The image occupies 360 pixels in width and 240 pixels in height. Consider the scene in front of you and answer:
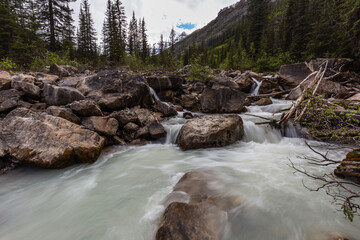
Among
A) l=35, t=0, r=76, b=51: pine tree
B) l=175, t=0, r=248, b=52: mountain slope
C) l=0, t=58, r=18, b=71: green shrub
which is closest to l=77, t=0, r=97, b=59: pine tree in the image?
l=35, t=0, r=76, b=51: pine tree

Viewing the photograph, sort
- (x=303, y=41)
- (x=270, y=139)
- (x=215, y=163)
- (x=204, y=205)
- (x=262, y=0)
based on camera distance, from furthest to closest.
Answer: (x=262, y=0)
(x=303, y=41)
(x=270, y=139)
(x=215, y=163)
(x=204, y=205)

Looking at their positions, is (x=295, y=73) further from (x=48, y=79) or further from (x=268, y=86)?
(x=48, y=79)

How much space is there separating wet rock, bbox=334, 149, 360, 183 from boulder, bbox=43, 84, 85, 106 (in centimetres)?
887

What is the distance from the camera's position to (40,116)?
15.6ft

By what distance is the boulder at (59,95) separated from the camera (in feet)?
20.4

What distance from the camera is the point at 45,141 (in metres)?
4.11

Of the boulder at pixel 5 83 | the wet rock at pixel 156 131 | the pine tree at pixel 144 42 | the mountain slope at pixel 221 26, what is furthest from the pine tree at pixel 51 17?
the mountain slope at pixel 221 26

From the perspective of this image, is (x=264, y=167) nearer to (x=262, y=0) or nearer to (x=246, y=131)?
(x=246, y=131)

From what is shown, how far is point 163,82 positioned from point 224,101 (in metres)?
4.86

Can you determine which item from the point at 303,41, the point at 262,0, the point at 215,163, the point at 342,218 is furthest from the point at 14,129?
the point at 262,0

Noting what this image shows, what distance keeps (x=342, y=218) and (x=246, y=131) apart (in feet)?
14.4

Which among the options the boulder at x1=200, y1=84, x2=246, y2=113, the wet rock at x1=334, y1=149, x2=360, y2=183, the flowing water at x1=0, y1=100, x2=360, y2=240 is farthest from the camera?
the boulder at x1=200, y1=84, x2=246, y2=113

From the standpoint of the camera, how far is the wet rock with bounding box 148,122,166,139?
254 inches

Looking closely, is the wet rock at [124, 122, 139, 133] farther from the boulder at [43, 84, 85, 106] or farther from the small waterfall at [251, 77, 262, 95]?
the small waterfall at [251, 77, 262, 95]
